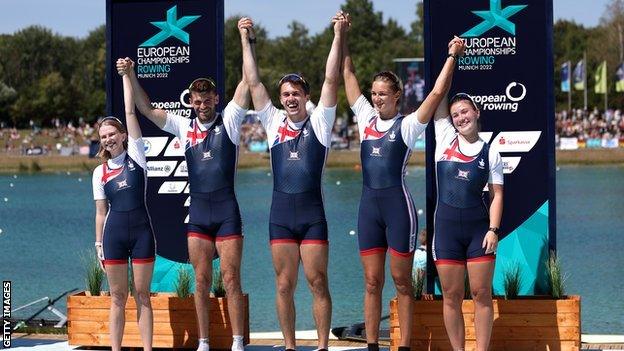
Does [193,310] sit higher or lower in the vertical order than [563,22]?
lower

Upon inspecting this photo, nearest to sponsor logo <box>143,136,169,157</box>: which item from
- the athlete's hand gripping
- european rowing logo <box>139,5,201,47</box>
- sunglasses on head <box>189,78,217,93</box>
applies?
european rowing logo <box>139,5,201,47</box>

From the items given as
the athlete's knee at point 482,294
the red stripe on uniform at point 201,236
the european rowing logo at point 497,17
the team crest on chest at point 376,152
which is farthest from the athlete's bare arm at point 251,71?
the athlete's knee at point 482,294

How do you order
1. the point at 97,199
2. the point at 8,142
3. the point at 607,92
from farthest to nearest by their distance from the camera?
the point at 607,92 → the point at 8,142 → the point at 97,199

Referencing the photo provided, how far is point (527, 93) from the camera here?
872 cm

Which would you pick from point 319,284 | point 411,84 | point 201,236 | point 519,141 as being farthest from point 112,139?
point 411,84

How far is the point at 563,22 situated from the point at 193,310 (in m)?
81.8

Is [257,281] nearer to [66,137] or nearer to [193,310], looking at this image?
[193,310]

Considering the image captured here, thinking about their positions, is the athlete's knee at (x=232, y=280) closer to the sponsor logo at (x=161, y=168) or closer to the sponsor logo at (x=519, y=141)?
the sponsor logo at (x=161, y=168)

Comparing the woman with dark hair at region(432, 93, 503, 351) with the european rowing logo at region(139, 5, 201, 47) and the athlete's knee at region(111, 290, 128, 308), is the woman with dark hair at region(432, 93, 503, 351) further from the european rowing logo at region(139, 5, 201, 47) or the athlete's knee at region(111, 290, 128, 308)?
the european rowing logo at region(139, 5, 201, 47)

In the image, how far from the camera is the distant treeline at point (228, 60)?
257 ft

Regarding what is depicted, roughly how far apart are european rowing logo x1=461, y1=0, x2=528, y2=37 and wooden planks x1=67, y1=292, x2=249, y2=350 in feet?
9.13

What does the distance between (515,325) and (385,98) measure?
1.86 meters

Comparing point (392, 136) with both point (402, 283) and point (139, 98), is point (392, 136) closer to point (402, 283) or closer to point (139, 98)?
point (402, 283)

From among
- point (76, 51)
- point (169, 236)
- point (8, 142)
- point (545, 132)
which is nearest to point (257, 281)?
point (169, 236)
